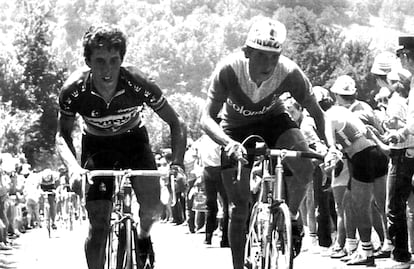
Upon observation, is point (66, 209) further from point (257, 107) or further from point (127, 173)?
point (127, 173)

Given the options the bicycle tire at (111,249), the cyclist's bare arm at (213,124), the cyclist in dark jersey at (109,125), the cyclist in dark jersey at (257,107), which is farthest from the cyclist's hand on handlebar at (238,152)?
the bicycle tire at (111,249)

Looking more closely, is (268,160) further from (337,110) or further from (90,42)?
(337,110)

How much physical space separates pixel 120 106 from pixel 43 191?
21.1 metres

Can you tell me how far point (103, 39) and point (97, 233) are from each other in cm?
159

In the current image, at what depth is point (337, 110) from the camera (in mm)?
12859

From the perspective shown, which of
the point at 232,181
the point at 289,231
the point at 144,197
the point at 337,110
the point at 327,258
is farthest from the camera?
the point at 327,258

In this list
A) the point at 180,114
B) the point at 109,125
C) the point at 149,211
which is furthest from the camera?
the point at 180,114

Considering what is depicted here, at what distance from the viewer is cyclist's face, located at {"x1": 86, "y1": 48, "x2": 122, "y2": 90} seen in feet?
27.6

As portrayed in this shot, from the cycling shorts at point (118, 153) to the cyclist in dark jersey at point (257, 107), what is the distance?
1.89ft

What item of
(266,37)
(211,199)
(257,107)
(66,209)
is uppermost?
(266,37)

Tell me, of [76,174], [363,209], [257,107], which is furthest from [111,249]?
[363,209]

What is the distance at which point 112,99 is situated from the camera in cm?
881

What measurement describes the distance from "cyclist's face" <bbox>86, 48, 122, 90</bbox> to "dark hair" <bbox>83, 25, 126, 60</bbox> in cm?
4

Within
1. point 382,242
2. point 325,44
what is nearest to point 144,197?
point 382,242
